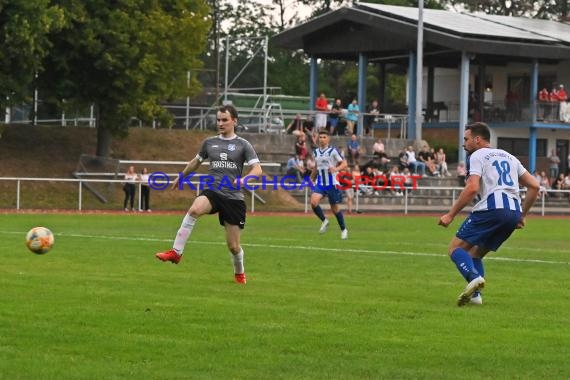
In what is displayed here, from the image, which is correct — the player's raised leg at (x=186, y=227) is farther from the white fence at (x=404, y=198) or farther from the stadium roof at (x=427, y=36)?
the stadium roof at (x=427, y=36)

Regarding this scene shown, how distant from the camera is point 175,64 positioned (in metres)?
44.1

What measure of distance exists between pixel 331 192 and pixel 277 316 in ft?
50.7

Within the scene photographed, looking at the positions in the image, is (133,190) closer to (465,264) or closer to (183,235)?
(183,235)

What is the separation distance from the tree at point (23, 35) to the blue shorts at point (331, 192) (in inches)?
580

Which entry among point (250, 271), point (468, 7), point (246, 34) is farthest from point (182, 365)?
point (468, 7)

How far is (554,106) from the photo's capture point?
55344 mm

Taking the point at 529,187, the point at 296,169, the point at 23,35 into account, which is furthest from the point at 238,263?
the point at 296,169

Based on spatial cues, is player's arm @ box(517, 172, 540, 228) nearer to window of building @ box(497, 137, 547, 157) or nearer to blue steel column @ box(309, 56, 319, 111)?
window of building @ box(497, 137, 547, 157)

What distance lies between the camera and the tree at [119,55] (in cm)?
4128

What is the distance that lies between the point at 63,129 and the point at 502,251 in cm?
2973

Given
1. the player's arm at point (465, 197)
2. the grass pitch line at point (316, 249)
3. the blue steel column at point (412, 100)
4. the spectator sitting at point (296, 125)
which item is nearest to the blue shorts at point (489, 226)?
the player's arm at point (465, 197)

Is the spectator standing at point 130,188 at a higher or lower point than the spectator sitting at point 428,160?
lower

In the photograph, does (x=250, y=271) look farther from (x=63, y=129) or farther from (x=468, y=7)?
(x=468, y=7)

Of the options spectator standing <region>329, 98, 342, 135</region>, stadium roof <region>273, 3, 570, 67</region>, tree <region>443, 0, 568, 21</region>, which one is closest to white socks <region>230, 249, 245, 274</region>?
spectator standing <region>329, 98, 342, 135</region>
